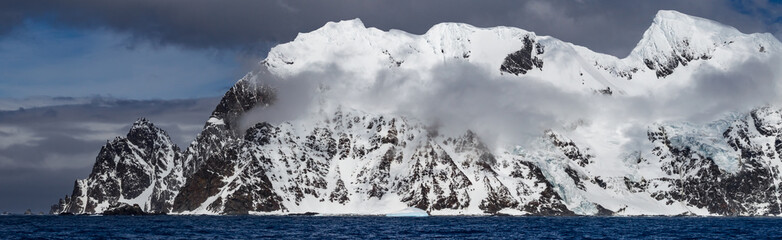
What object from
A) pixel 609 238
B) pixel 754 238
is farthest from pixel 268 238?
pixel 754 238

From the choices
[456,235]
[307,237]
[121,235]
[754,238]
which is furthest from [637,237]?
[121,235]

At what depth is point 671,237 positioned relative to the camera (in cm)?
19238

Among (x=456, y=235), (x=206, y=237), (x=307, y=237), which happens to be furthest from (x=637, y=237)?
(x=206, y=237)

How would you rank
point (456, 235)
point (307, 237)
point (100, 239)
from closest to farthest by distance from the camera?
point (100, 239)
point (307, 237)
point (456, 235)

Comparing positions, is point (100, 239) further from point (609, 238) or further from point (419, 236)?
point (609, 238)

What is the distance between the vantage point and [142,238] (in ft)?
592

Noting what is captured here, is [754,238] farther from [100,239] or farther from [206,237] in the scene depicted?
[100,239]

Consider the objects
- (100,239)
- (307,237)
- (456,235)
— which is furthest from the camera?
(456,235)

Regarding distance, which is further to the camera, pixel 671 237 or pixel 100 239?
pixel 671 237

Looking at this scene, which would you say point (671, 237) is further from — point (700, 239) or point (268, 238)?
point (268, 238)

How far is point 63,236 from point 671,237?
113m

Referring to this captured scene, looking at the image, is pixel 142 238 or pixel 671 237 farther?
pixel 671 237

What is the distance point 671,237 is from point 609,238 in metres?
15.1

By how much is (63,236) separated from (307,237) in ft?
146
